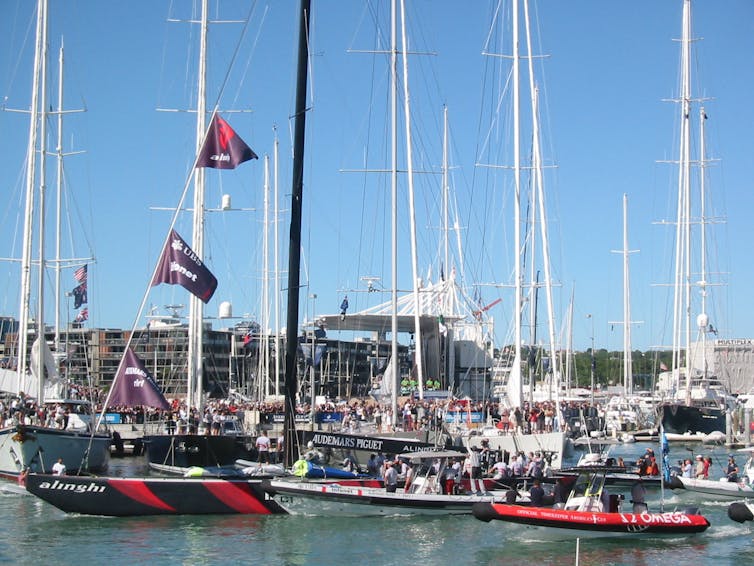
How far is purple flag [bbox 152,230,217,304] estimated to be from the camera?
30.9m

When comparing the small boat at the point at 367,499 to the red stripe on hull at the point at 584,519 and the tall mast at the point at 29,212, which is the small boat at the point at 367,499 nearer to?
the red stripe on hull at the point at 584,519

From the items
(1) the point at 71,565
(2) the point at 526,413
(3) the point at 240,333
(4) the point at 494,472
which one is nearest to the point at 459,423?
(2) the point at 526,413

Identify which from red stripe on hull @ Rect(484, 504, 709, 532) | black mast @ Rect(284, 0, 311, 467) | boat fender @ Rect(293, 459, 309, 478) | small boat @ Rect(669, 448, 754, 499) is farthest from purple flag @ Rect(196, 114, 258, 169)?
small boat @ Rect(669, 448, 754, 499)

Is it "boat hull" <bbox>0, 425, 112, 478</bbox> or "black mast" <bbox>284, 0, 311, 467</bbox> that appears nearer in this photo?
"black mast" <bbox>284, 0, 311, 467</bbox>

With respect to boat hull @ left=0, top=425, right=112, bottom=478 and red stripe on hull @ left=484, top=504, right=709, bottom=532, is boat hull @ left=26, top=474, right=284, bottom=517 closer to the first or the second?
boat hull @ left=0, top=425, right=112, bottom=478

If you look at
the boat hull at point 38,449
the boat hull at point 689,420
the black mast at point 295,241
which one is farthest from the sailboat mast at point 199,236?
the boat hull at point 689,420

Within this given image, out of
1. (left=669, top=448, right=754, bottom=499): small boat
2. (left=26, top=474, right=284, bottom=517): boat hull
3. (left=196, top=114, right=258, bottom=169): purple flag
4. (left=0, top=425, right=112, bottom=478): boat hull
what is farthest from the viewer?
(left=0, top=425, right=112, bottom=478): boat hull

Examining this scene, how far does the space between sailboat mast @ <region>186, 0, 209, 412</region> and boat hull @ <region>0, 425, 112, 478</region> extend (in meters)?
4.80

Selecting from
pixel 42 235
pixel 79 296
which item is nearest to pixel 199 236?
pixel 42 235

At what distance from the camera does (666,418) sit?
68812 mm

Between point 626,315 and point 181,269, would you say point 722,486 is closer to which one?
point 181,269

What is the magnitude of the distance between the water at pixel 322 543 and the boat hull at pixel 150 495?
0.98ft

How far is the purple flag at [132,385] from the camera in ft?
95.6

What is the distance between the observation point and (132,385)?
95.9ft
